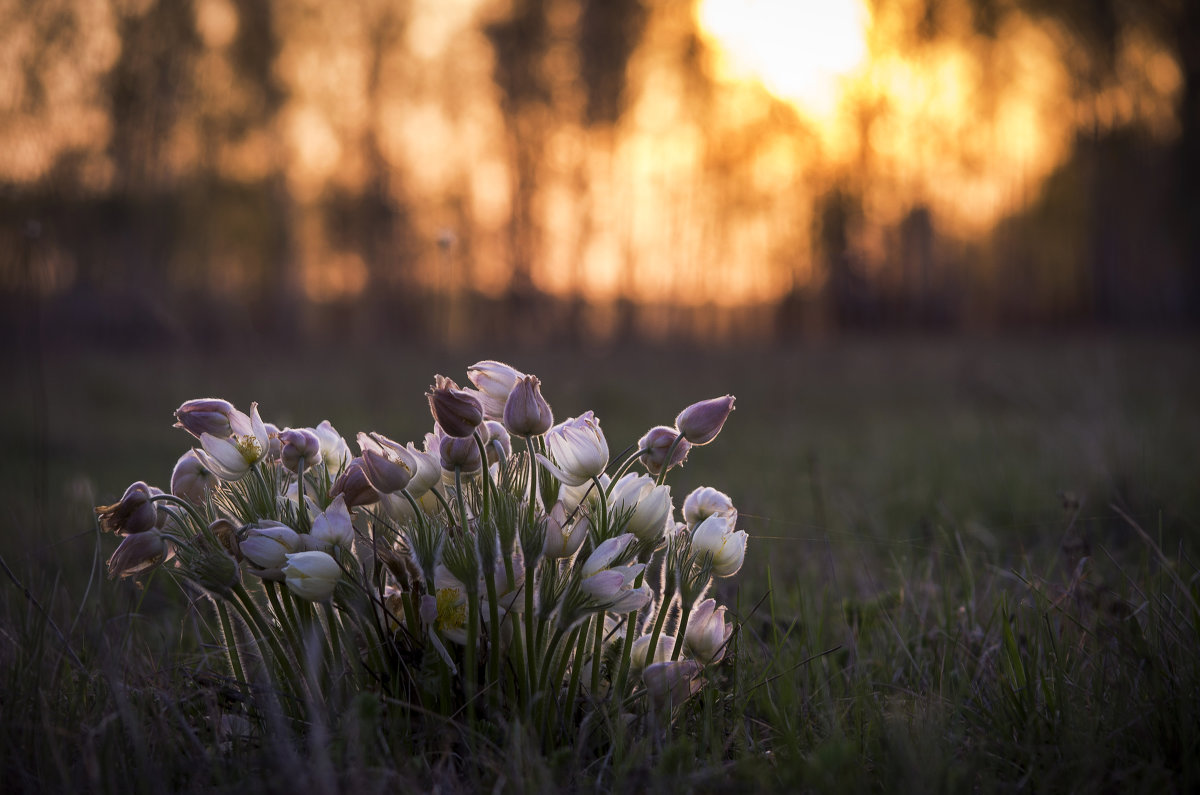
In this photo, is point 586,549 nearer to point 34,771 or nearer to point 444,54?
point 34,771

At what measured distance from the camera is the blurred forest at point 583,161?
1368cm

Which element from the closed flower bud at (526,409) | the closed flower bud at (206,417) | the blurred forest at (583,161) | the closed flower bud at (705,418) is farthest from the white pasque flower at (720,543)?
the blurred forest at (583,161)

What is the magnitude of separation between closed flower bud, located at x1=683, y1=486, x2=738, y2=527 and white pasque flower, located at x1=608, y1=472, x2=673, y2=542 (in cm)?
12

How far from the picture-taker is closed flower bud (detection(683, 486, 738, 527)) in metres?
1.19

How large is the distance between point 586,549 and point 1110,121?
17979mm

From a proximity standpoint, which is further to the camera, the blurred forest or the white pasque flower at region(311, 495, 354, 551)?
the blurred forest

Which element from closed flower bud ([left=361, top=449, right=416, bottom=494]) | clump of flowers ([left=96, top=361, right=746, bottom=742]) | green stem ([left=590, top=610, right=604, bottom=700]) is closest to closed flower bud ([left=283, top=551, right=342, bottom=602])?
clump of flowers ([left=96, top=361, right=746, bottom=742])

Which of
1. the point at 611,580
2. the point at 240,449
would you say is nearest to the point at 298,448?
the point at 240,449

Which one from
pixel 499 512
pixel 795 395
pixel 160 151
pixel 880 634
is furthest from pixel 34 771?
pixel 160 151

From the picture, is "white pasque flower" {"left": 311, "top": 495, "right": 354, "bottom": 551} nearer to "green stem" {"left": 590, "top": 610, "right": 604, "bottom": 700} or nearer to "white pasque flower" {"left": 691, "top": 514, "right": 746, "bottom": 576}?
"green stem" {"left": 590, "top": 610, "right": 604, "bottom": 700}

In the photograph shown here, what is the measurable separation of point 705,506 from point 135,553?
795mm

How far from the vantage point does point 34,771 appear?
1.06 m

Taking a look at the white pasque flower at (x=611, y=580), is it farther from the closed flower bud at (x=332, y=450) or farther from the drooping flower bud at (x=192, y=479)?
the drooping flower bud at (x=192, y=479)

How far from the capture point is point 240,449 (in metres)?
1.10
